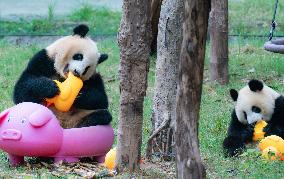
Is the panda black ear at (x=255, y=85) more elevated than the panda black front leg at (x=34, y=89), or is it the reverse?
the panda black ear at (x=255, y=85)

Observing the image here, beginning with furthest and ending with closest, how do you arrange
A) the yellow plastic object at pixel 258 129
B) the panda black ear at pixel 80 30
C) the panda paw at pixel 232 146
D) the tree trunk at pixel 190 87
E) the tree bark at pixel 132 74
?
the yellow plastic object at pixel 258 129 → the panda paw at pixel 232 146 → the panda black ear at pixel 80 30 → the tree bark at pixel 132 74 → the tree trunk at pixel 190 87

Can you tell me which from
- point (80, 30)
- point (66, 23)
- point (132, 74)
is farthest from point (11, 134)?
point (66, 23)

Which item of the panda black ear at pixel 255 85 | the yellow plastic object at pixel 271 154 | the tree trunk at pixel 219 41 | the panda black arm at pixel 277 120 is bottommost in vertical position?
the yellow plastic object at pixel 271 154

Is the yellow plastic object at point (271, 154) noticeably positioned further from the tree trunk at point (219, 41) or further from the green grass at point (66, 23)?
the green grass at point (66, 23)

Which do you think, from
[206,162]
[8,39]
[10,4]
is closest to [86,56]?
[206,162]

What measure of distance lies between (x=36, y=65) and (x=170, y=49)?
41.1 inches

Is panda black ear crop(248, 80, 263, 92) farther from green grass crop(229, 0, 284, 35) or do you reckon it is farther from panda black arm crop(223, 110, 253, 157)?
green grass crop(229, 0, 284, 35)

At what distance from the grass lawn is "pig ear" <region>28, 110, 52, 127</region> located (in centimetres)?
33

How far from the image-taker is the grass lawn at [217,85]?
209 inches

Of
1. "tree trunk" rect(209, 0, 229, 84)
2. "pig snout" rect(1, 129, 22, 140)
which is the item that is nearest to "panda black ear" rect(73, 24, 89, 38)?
"pig snout" rect(1, 129, 22, 140)

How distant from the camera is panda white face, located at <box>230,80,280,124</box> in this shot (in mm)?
6102

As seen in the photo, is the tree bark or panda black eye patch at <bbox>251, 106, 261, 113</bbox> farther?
panda black eye patch at <bbox>251, 106, 261, 113</bbox>

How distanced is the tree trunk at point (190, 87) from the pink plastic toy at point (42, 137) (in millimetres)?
1489

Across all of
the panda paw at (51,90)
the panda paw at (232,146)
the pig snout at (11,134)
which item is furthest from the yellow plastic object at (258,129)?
the pig snout at (11,134)
